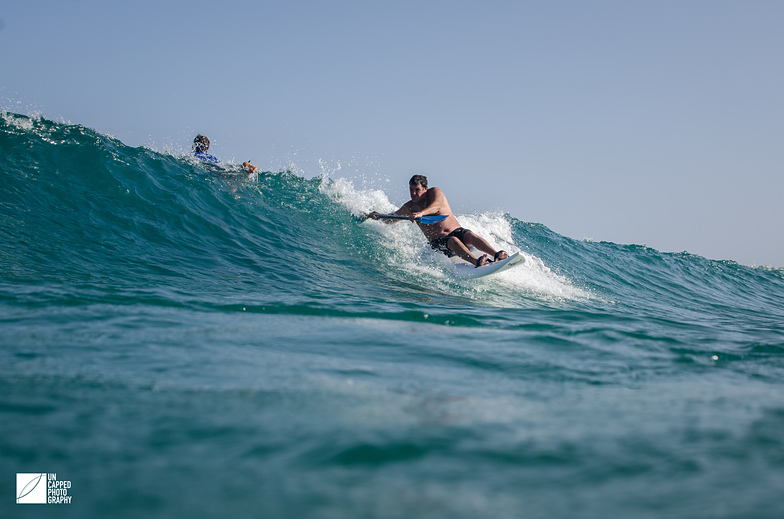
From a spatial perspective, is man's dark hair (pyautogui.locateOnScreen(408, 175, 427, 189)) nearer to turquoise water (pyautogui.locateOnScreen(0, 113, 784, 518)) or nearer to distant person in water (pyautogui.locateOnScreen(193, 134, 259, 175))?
A: turquoise water (pyautogui.locateOnScreen(0, 113, 784, 518))

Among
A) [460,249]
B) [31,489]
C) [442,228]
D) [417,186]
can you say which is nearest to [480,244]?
[460,249]

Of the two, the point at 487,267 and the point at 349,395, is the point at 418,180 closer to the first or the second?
the point at 487,267

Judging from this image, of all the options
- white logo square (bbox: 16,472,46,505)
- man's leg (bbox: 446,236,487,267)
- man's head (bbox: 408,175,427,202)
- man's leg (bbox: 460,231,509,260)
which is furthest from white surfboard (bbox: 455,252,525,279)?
white logo square (bbox: 16,472,46,505)

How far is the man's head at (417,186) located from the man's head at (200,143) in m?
6.14

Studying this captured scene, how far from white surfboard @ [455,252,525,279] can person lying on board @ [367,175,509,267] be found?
0.10m

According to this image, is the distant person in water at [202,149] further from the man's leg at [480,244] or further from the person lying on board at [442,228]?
the man's leg at [480,244]

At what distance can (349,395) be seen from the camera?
2.45m

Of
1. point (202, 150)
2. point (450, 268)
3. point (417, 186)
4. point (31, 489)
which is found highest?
point (202, 150)

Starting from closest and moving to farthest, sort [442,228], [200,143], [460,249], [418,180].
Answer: [460,249]
[442,228]
[418,180]
[200,143]

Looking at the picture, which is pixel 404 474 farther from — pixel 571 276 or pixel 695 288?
pixel 695 288

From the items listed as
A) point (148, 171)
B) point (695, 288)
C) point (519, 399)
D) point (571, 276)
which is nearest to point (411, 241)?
point (571, 276)

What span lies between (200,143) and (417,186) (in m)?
6.40

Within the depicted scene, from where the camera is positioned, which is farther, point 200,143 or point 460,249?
point 200,143

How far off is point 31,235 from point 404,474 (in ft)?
22.8
